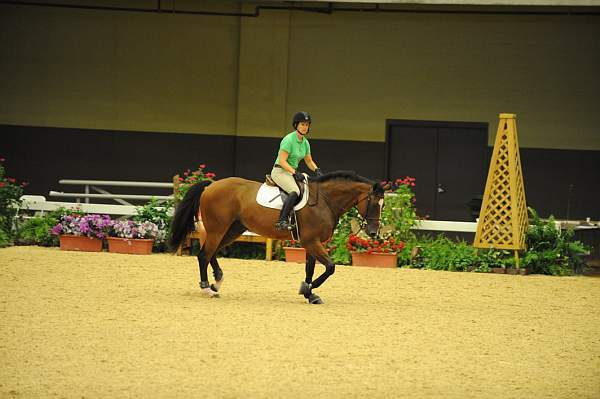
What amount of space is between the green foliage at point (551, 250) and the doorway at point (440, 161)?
476cm

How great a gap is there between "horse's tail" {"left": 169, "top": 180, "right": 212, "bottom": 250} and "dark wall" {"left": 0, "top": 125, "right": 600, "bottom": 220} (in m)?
8.79

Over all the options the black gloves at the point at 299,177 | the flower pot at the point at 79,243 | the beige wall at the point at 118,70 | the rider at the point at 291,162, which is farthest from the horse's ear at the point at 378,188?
the beige wall at the point at 118,70

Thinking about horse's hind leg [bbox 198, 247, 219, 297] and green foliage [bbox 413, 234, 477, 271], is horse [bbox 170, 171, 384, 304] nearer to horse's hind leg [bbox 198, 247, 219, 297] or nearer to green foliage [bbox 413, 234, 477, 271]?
horse's hind leg [bbox 198, 247, 219, 297]

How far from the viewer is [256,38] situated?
68.0 ft

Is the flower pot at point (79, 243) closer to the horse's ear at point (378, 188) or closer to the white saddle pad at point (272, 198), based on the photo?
the white saddle pad at point (272, 198)

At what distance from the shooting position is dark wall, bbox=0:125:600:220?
21.0 meters

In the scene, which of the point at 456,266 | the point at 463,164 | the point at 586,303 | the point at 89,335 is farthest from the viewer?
the point at 463,164

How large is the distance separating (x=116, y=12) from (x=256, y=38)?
304 cm

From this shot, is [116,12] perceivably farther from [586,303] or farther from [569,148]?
[586,303]

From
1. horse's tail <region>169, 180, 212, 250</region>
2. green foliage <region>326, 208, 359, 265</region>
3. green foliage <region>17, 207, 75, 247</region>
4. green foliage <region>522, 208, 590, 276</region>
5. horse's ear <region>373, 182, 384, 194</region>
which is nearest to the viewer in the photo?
horse's ear <region>373, 182, 384, 194</region>

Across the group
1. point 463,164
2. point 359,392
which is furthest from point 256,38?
point 359,392

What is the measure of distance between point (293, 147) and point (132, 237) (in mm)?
5244

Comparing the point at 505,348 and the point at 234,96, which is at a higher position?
the point at 234,96

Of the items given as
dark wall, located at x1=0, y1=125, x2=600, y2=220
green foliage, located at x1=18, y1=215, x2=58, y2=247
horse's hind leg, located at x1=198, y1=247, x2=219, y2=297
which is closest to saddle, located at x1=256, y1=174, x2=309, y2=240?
horse's hind leg, located at x1=198, y1=247, x2=219, y2=297
